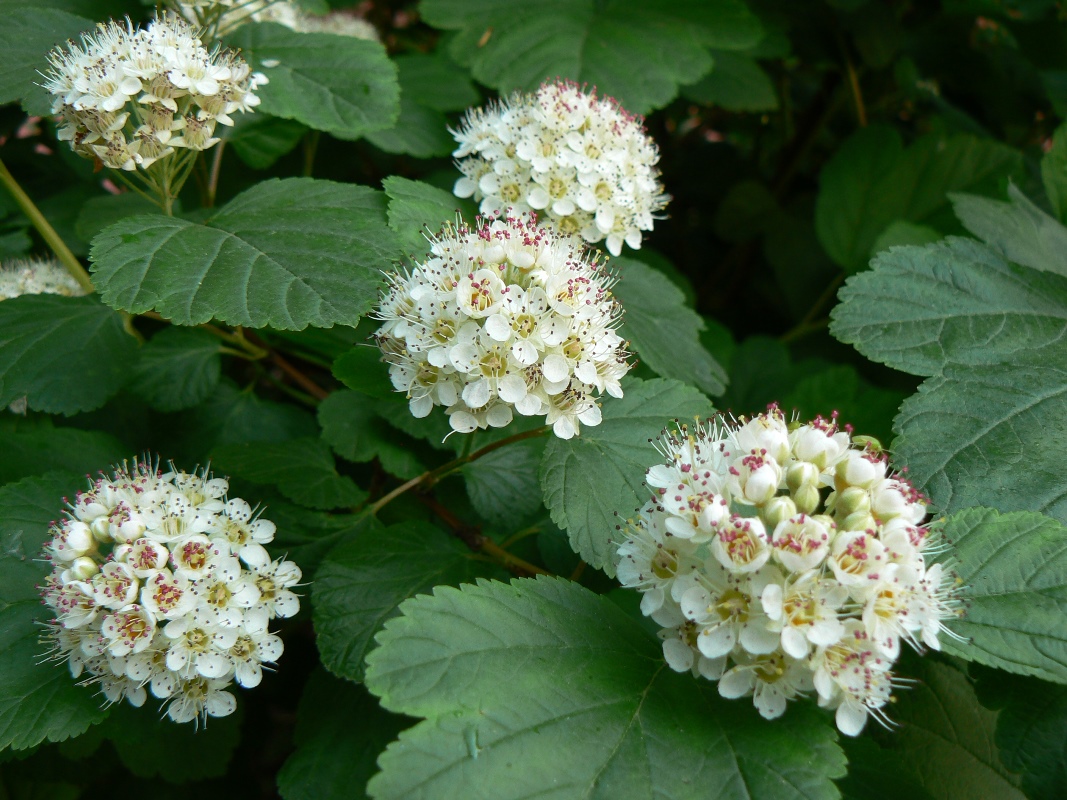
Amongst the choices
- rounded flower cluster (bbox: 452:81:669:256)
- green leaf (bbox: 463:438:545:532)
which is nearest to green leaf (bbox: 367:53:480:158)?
rounded flower cluster (bbox: 452:81:669:256)

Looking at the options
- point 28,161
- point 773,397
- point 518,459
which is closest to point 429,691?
point 518,459

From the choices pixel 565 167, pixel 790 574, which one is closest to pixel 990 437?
pixel 790 574

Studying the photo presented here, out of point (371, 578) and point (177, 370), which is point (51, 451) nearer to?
point (177, 370)

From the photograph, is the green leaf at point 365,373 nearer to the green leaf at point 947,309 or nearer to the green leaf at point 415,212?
the green leaf at point 415,212

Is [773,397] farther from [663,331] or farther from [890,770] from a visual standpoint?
[890,770]

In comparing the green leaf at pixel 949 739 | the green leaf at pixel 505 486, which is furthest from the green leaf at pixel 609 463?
the green leaf at pixel 949 739
